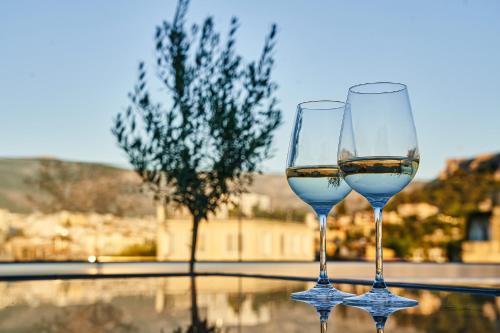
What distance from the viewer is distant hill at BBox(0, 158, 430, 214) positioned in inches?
223

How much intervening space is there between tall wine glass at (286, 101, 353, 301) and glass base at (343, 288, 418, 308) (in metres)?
0.16

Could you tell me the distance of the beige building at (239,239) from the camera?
6191 mm

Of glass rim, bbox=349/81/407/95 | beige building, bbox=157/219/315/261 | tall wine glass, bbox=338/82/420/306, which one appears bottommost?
beige building, bbox=157/219/315/261

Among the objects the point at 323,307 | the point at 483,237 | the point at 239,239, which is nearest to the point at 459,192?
the point at 483,237

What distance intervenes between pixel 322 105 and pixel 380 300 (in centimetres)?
38

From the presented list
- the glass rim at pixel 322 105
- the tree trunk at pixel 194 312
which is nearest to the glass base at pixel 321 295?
the tree trunk at pixel 194 312

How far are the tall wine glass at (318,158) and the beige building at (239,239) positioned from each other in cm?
507

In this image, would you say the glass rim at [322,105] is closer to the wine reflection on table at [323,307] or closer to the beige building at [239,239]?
the wine reflection on table at [323,307]

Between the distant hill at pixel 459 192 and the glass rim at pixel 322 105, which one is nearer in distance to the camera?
the glass rim at pixel 322 105

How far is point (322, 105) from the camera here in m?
1.09

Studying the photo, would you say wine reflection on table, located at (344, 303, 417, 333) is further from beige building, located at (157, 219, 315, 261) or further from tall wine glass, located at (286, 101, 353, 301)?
beige building, located at (157, 219, 315, 261)

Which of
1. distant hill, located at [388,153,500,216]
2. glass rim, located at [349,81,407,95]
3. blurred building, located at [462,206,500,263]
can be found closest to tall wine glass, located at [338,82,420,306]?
glass rim, located at [349,81,407,95]

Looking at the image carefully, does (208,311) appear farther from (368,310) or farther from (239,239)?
(239,239)

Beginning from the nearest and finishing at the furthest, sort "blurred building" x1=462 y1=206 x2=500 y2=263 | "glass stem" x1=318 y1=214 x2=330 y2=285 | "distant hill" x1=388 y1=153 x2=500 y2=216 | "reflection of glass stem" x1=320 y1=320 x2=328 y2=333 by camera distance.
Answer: "reflection of glass stem" x1=320 y1=320 x2=328 y2=333 < "glass stem" x1=318 y1=214 x2=330 y2=285 < "blurred building" x1=462 y1=206 x2=500 y2=263 < "distant hill" x1=388 y1=153 x2=500 y2=216
